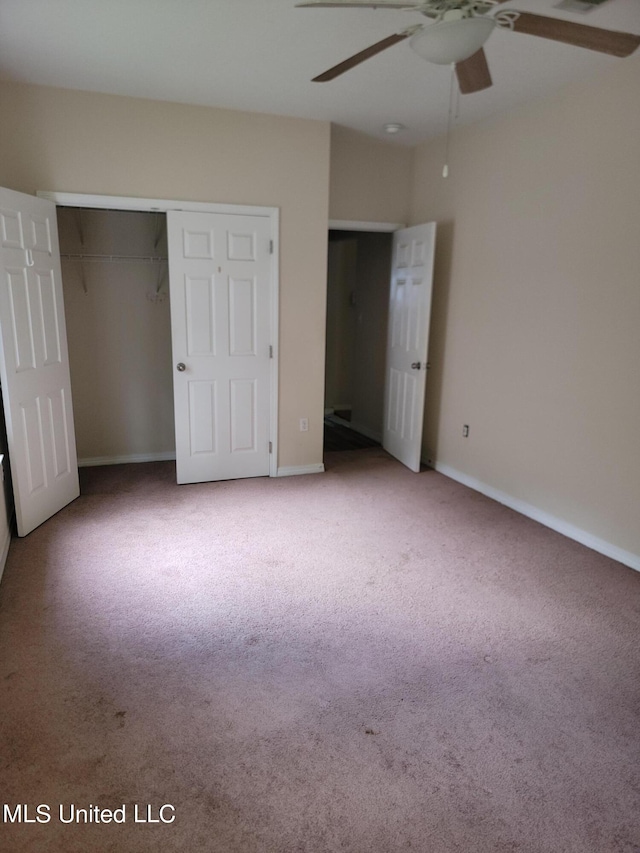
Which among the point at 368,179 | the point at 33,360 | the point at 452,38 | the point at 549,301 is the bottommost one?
the point at 33,360

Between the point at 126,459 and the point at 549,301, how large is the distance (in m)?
3.73

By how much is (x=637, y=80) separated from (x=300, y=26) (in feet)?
6.01

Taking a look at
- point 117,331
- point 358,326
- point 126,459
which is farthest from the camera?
point 358,326

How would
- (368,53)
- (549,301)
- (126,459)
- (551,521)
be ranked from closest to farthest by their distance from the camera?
(368,53), (549,301), (551,521), (126,459)

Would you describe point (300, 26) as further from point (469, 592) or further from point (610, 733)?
point (610, 733)

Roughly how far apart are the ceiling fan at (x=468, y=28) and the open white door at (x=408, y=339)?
7.93 ft

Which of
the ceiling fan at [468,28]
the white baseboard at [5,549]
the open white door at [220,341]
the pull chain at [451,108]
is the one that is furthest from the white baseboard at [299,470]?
the ceiling fan at [468,28]

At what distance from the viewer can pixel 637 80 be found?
299 centimetres

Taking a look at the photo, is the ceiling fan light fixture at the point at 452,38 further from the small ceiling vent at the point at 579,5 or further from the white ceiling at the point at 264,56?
the small ceiling vent at the point at 579,5

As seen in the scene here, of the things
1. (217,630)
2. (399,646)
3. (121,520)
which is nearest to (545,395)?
(399,646)

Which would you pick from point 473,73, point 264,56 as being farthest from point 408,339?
point 473,73

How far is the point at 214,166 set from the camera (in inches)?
159

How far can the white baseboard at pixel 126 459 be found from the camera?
16.2 feet

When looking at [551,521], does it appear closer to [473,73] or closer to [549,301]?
[549,301]
